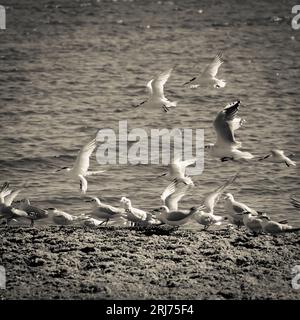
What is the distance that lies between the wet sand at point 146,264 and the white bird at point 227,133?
1609mm

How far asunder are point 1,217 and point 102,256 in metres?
2.40

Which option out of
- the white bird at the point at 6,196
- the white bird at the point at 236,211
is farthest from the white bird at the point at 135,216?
the white bird at the point at 6,196

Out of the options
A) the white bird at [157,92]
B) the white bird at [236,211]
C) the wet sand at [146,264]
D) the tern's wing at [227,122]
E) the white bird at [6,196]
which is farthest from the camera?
the white bird at [157,92]

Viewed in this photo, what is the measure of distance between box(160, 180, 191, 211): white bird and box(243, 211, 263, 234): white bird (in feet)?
4.16

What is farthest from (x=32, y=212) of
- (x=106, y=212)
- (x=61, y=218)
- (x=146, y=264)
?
(x=146, y=264)

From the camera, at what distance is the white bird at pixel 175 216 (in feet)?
40.0

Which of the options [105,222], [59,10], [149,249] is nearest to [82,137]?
[105,222]

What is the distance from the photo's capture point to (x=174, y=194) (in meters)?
13.2

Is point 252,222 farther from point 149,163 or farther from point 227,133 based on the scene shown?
point 149,163

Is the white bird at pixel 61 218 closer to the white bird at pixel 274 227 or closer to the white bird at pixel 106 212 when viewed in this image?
the white bird at pixel 106 212

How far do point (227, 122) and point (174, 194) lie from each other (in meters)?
1.48

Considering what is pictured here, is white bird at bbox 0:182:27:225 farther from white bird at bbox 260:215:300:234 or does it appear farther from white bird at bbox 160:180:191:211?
white bird at bbox 260:215:300:234

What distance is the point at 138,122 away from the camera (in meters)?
21.3

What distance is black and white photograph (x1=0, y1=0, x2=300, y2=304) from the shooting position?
34.7 ft
